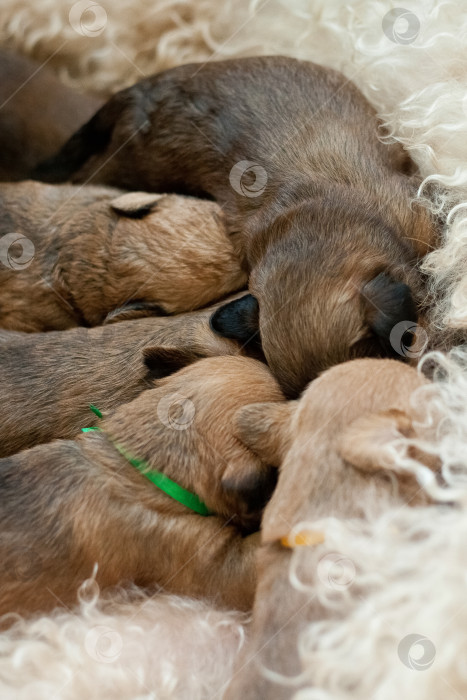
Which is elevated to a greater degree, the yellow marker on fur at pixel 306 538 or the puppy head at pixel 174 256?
the puppy head at pixel 174 256

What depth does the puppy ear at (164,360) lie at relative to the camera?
1.52 m

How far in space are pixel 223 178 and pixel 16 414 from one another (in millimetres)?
729

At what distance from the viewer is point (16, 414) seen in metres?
1.54

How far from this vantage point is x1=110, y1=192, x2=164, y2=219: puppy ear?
5.87 feet

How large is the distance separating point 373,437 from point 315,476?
4.2 inches

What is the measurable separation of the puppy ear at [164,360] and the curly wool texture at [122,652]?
17.5 inches

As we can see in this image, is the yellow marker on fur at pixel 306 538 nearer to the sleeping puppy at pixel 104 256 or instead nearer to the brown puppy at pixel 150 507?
the brown puppy at pixel 150 507

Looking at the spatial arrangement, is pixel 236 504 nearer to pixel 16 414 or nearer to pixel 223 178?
pixel 16 414

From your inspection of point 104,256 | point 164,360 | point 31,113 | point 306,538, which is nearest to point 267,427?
point 306,538

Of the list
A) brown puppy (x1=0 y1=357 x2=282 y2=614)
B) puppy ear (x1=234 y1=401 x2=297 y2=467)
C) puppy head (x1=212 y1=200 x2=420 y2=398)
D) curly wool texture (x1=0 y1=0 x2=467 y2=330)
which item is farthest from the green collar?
curly wool texture (x1=0 y1=0 x2=467 y2=330)

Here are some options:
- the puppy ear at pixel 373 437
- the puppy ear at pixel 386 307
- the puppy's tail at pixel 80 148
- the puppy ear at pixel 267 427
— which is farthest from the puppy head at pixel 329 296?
the puppy's tail at pixel 80 148

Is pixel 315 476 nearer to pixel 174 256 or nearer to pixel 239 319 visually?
pixel 239 319

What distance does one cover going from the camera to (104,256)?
1815 millimetres

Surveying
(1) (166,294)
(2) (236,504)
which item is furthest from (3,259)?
(2) (236,504)
